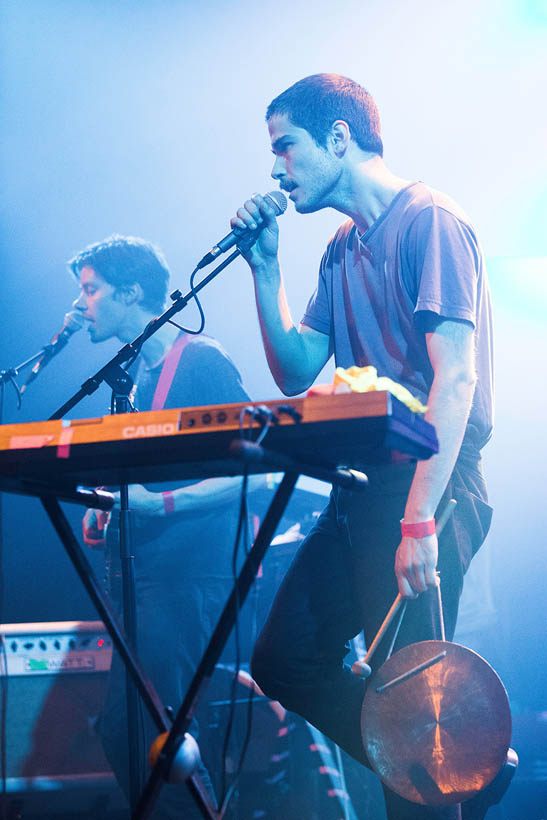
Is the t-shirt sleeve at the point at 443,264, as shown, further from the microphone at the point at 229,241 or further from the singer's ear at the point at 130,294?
the singer's ear at the point at 130,294

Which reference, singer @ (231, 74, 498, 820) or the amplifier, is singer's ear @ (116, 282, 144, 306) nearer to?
A: singer @ (231, 74, 498, 820)

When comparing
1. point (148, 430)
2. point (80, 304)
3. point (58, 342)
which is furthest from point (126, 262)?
point (148, 430)

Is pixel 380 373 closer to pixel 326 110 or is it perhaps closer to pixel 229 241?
pixel 229 241

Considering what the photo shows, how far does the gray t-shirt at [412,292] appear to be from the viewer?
1.73 m

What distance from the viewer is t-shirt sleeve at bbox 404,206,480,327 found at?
1689 millimetres

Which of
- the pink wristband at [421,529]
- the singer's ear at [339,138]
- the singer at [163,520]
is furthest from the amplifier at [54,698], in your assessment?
the singer's ear at [339,138]

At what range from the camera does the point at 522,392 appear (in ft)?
8.75

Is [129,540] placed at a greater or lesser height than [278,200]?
lesser

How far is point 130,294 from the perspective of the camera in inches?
126

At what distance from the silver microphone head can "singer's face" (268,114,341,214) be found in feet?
0.11

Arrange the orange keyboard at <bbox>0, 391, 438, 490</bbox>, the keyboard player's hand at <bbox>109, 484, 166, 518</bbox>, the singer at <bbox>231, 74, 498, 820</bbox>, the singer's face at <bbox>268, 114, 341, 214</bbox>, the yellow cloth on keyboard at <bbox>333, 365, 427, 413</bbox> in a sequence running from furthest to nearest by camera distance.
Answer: the keyboard player's hand at <bbox>109, 484, 166, 518</bbox>
the singer's face at <bbox>268, 114, 341, 214</bbox>
the singer at <bbox>231, 74, 498, 820</bbox>
the yellow cloth on keyboard at <bbox>333, 365, 427, 413</bbox>
the orange keyboard at <bbox>0, 391, 438, 490</bbox>

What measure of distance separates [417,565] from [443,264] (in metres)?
0.74

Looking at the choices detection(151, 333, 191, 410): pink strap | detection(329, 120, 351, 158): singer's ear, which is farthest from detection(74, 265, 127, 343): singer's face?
detection(329, 120, 351, 158): singer's ear

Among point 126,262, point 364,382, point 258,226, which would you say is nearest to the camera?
point 364,382
